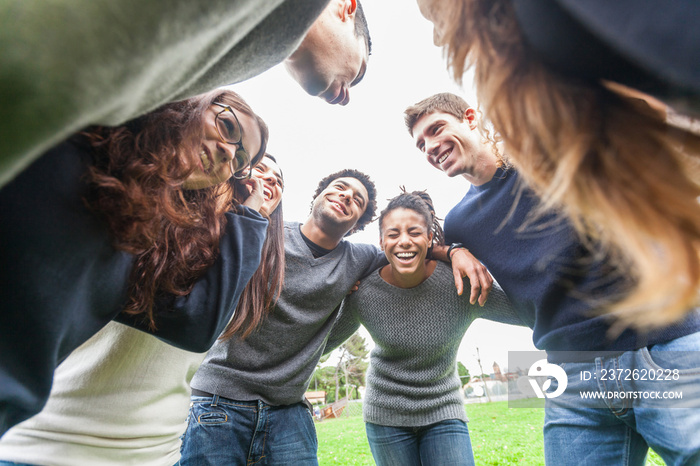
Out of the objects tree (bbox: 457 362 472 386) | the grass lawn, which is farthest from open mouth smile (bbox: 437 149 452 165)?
tree (bbox: 457 362 472 386)

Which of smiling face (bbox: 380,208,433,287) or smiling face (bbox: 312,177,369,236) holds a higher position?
smiling face (bbox: 312,177,369,236)

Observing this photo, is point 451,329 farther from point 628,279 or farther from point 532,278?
point 628,279

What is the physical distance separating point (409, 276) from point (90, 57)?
2.27 m

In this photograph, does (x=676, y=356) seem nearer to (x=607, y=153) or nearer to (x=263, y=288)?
(x=607, y=153)

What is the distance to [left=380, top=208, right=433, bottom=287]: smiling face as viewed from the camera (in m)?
2.51

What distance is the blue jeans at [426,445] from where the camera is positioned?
218 cm

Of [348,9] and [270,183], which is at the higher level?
[348,9]

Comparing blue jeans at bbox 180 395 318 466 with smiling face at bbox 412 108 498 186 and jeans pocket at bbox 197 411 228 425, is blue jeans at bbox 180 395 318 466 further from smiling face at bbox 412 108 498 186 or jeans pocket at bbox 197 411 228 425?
smiling face at bbox 412 108 498 186

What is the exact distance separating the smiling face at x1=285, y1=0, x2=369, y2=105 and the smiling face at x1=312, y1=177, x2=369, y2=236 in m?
0.99

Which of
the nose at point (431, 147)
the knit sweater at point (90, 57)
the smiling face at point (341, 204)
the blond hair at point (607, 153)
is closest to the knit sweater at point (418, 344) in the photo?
the smiling face at point (341, 204)

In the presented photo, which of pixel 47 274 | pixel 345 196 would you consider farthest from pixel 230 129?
pixel 345 196

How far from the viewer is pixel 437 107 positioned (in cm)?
254

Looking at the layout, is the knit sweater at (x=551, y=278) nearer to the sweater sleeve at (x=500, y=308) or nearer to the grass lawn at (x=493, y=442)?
the sweater sleeve at (x=500, y=308)

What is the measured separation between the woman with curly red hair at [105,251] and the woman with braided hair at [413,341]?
58.0 inches
